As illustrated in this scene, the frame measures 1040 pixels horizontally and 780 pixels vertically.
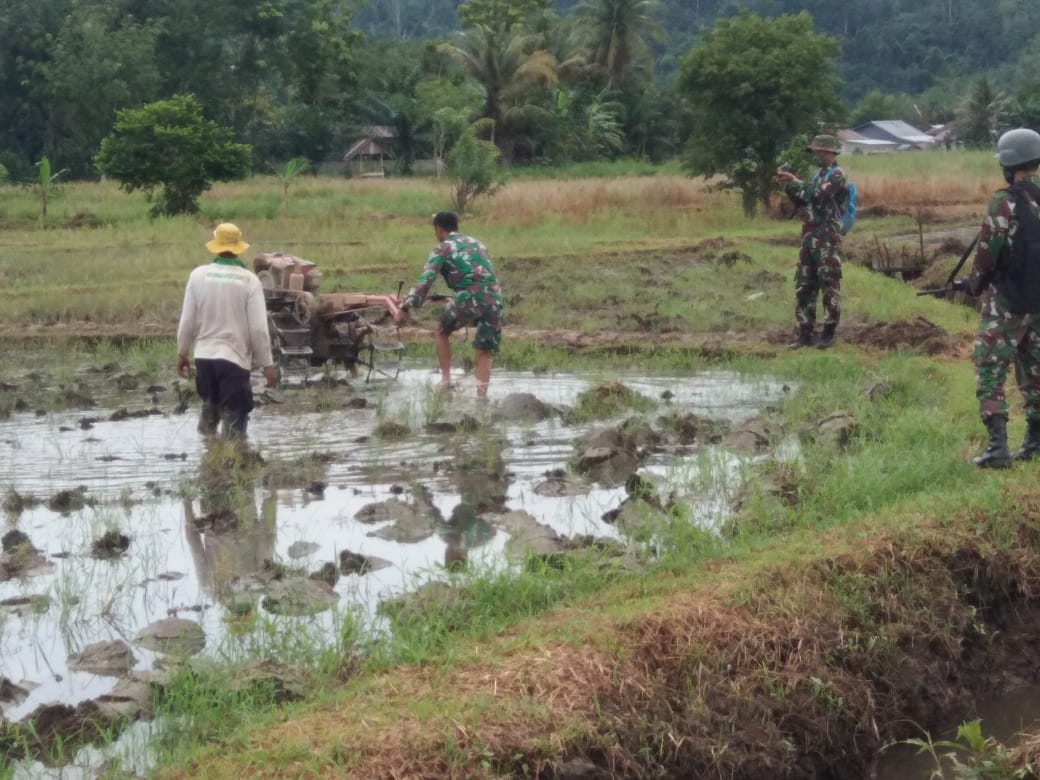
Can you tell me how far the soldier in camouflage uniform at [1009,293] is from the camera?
6906 mm

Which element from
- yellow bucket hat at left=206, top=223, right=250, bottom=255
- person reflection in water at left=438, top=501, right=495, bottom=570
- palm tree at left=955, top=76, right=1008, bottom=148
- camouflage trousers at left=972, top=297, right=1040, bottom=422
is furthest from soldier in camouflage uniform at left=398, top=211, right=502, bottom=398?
palm tree at left=955, top=76, right=1008, bottom=148

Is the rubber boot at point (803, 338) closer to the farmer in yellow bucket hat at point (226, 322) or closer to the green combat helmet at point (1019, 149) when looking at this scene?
the green combat helmet at point (1019, 149)

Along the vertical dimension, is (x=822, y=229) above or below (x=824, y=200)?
below

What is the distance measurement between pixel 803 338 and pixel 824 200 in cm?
129

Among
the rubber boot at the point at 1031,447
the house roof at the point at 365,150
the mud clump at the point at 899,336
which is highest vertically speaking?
the house roof at the point at 365,150

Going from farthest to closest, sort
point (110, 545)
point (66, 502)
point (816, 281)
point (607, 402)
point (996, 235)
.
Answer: point (816, 281) → point (607, 402) → point (66, 502) → point (996, 235) → point (110, 545)

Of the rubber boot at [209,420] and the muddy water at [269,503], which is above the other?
the rubber boot at [209,420]

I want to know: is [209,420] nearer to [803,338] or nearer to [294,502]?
[294,502]

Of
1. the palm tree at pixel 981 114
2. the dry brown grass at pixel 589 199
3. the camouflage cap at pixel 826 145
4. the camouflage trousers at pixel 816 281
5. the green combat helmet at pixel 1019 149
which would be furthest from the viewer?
the palm tree at pixel 981 114

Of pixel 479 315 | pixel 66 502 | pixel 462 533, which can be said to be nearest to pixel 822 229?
pixel 479 315

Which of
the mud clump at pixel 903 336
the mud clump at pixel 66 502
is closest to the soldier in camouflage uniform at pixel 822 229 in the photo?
the mud clump at pixel 903 336

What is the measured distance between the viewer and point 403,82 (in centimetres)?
5069

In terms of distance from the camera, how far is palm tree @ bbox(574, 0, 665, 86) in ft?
172

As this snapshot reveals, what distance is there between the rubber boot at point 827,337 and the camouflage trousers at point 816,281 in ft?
0.12
